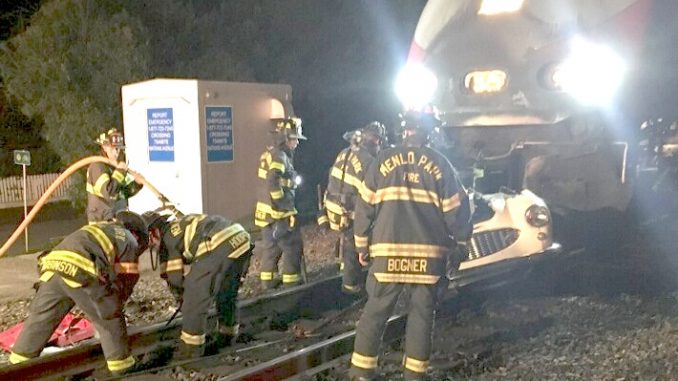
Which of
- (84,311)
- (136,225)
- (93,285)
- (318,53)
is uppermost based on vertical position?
(318,53)

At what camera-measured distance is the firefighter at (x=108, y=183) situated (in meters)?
6.89

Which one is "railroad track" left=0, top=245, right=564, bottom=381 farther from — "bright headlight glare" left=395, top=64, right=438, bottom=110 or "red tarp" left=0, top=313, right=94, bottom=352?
"bright headlight glare" left=395, top=64, right=438, bottom=110

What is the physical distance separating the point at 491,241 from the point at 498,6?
2.26 meters

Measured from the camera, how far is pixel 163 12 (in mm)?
12727

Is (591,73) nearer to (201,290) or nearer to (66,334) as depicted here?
(201,290)

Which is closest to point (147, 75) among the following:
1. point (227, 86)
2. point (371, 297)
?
point (227, 86)

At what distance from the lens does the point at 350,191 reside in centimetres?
683

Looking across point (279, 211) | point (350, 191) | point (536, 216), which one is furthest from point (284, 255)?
point (536, 216)

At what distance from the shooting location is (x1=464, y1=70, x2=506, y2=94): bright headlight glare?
22.9 ft

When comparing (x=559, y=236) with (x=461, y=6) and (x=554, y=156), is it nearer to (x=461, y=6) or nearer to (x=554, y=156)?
(x=554, y=156)

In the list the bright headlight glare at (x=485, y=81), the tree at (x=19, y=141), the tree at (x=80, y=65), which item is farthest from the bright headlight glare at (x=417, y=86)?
the tree at (x=19, y=141)

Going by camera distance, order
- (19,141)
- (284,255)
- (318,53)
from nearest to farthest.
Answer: (284,255), (318,53), (19,141)

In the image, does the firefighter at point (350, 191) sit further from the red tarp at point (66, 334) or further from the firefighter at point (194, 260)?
the red tarp at point (66, 334)

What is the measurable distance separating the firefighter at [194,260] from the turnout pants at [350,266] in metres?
1.53
